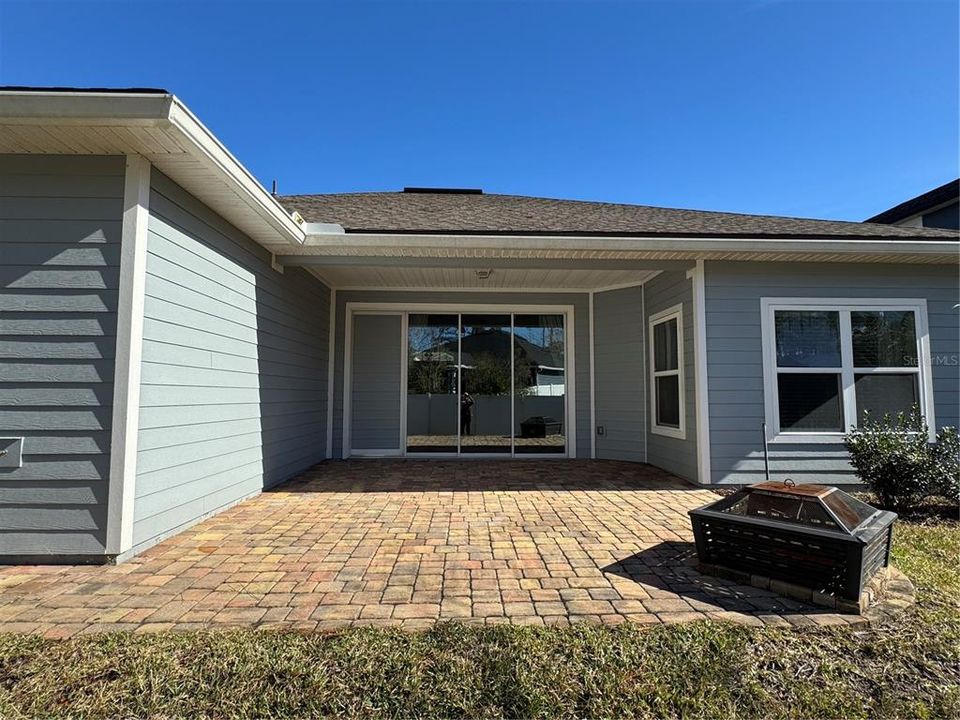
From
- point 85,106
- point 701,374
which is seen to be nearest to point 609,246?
point 701,374

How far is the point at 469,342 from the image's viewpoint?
786cm

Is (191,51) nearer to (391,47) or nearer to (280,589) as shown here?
(391,47)

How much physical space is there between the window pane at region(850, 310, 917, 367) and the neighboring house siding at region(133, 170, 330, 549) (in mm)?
7320

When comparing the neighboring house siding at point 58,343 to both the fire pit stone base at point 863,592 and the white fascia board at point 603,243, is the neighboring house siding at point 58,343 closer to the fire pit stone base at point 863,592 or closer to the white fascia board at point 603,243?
the white fascia board at point 603,243

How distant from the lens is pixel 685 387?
5.93 m

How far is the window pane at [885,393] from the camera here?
5.60 m

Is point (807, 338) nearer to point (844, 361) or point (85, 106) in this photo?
point (844, 361)

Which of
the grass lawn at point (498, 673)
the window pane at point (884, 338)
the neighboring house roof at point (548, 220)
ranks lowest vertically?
the grass lawn at point (498, 673)

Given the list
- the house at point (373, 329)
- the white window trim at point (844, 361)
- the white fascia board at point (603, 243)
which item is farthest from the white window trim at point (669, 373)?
the white fascia board at point (603, 243)

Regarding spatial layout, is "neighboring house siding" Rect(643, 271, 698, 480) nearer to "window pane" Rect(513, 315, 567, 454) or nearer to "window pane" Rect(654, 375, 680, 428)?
Answer: "window pane" Rect(654, 375, 680, 428)

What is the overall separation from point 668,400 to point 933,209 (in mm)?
9516

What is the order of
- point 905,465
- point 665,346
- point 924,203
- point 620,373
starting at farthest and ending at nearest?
point 924,203, point 620,373, point 665,346, point 905,465

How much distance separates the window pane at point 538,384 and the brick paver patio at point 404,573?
8.79 ft

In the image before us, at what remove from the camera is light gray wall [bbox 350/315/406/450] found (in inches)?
305
